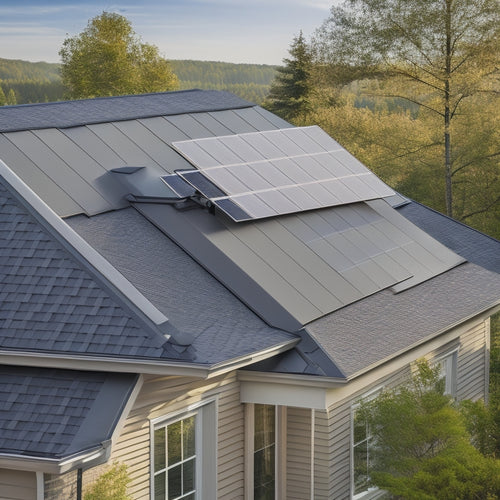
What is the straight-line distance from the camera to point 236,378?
13742 mm

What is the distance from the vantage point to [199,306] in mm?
13859

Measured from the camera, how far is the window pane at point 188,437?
1305cm

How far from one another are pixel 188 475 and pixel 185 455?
30 centimetres

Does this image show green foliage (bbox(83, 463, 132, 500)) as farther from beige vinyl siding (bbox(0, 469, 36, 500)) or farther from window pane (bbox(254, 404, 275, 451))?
window pane (bbox(254, 404, 275, 451))

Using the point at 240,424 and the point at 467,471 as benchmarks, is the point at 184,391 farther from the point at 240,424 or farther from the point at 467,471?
the point at 467,471

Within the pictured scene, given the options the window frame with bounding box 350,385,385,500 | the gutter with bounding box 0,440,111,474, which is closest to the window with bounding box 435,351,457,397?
the window frame with bounding box 350,385,385,500

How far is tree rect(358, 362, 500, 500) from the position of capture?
12.7 metres

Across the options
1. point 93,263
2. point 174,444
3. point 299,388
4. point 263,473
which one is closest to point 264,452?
point 263,473

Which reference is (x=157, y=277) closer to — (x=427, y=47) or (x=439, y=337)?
(x=439, y=337)

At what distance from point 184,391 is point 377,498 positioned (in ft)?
16.1

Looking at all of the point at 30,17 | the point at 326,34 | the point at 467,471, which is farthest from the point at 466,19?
the point at 30,17

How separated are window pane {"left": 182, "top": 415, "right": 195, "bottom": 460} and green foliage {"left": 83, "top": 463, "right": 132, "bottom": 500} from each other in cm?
155

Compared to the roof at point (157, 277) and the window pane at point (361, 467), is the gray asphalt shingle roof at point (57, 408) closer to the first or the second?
the roof at point (157, 277)

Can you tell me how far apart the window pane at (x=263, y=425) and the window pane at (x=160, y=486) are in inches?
75.3
